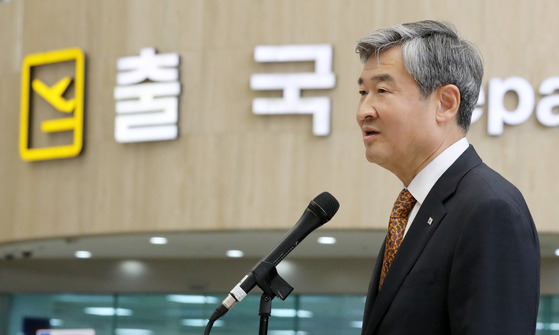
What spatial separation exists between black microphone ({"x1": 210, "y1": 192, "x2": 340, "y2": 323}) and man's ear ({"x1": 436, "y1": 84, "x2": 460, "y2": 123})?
1.25 ft

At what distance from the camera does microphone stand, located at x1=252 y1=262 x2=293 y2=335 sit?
200cm

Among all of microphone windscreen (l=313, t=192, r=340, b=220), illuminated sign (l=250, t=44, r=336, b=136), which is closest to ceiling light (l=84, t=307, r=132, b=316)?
illuminated sign (l=250, t=44, r=336, b=136)

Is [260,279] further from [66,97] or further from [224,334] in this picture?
[224,334]

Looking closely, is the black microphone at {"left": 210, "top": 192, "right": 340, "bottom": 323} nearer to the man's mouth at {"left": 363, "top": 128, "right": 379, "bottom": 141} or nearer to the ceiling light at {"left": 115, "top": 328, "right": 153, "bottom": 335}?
the man's mouth at {"left": 363, "top": 128, "right": 379, "bottom": 141}

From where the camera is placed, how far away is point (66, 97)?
419 inches

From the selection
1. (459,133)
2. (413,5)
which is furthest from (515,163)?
(459,133)

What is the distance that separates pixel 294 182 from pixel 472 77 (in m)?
7.79

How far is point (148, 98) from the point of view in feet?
32.4

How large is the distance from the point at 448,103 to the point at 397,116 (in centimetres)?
12

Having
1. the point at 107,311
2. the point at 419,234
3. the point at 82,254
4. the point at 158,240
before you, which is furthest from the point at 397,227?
the point at 107,311

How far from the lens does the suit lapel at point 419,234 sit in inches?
70.2

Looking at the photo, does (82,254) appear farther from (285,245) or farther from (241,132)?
(285,245)

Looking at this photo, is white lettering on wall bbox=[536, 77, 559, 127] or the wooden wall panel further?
the wooden wall panel

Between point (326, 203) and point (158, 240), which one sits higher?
point (158, 240)
